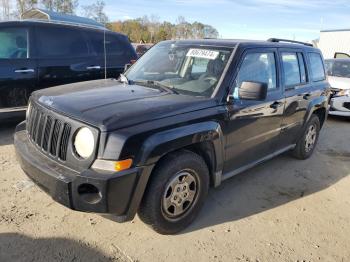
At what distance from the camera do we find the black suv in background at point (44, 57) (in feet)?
18.4

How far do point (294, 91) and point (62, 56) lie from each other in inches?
157

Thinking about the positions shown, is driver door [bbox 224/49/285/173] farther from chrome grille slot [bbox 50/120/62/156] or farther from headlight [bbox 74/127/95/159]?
chrome grille slot [bbox 50/120/62/156]

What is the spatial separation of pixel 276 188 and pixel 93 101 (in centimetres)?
273

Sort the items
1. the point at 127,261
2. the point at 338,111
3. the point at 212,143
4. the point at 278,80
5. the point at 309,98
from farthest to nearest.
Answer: the point at 338,111 → the point at 309,98 → the point at 278,80 → the point at 212,143 → the point at 127,261

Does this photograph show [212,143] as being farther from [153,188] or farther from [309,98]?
[309,98]

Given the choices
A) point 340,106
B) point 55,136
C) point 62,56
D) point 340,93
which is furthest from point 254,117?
point 340,93

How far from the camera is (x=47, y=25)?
609 centimetres

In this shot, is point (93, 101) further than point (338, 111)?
No

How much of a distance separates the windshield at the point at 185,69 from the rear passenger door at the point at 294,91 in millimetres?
1195

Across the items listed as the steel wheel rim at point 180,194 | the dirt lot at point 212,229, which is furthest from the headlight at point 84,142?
the dirt lot at point 212,229

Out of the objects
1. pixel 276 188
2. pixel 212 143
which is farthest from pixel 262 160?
pixel 212 143

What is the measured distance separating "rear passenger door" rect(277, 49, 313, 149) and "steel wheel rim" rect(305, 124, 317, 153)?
1.58 feet

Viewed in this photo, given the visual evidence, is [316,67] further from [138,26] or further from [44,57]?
[138,26]

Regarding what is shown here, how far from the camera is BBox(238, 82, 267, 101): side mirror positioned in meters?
3.46
